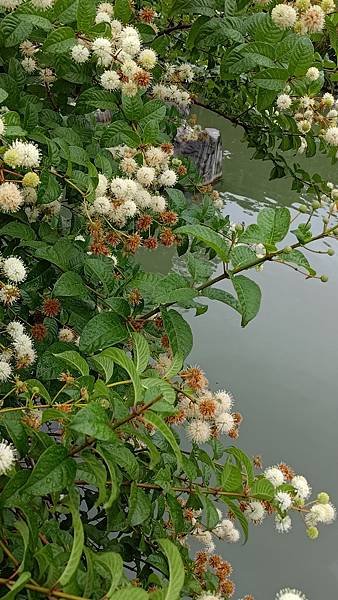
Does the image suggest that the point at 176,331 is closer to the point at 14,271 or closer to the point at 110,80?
the point at 14,271

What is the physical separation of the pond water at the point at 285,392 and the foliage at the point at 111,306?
0.89 m

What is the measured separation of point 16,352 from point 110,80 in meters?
0.43

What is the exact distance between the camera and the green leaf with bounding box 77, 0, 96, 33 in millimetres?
893

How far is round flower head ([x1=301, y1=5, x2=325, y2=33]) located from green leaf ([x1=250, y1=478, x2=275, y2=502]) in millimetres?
644

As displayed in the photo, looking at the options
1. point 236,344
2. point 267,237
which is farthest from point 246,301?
point 236,344

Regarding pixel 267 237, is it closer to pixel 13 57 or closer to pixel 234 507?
pixel 234 507

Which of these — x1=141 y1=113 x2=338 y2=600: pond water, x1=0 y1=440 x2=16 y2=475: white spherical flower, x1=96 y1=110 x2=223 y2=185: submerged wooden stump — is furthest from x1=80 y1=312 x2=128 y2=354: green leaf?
x1=96 y1=110 x2=223 y2=185: submerged wooden stump

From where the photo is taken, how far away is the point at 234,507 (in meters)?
0.78

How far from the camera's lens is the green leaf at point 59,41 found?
2.95 ft

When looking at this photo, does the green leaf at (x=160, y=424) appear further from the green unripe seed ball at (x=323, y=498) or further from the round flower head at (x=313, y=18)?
the round flower head at (x=313, y=18)

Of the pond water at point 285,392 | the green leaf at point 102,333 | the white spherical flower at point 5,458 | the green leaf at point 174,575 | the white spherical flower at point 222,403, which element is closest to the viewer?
the green leaf at point 174,575

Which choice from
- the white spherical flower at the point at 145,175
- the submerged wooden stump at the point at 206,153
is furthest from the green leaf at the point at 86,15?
the submerged wooden stump at the point at 206,153

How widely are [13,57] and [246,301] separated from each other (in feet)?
1.88

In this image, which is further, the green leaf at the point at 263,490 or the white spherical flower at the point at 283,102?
the white spherical flower at the point at 283,102
